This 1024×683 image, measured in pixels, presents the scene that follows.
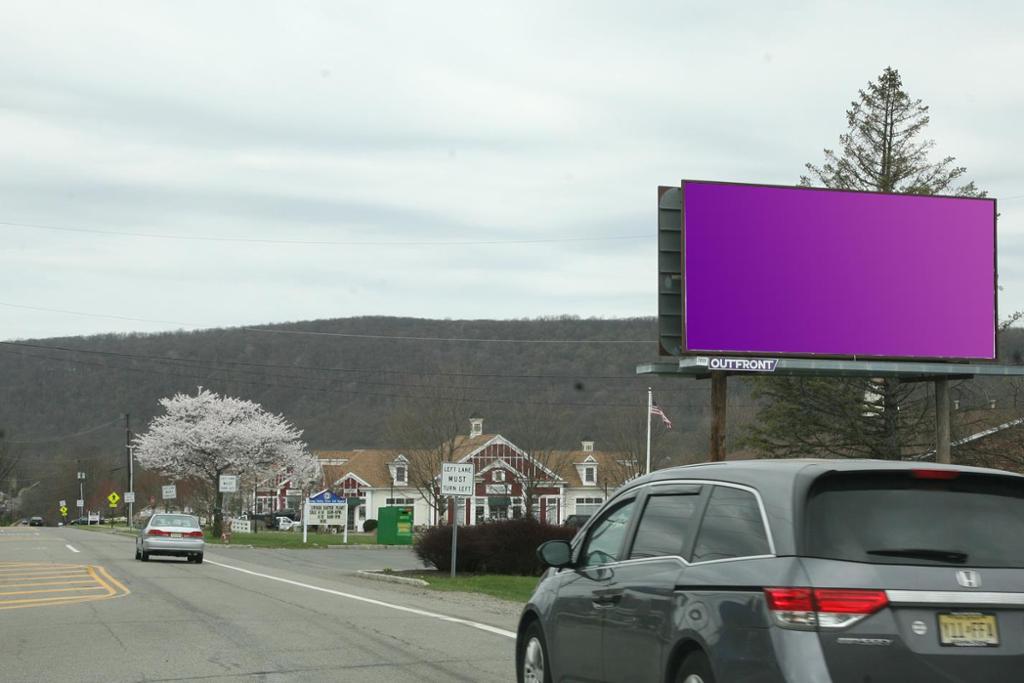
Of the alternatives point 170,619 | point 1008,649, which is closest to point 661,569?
point 1008,649

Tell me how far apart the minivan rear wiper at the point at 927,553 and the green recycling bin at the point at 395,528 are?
49.0 metres

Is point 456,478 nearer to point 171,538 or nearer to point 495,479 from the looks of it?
point 171,538

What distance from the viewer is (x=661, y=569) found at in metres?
6.57

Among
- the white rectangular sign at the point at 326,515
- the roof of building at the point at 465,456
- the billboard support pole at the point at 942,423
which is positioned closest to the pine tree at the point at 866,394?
the billboard support pole at the point at 942,423

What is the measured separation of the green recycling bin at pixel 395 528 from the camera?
177ft

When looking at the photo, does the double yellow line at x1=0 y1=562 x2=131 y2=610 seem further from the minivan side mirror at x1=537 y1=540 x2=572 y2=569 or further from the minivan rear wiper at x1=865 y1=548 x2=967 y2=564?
the minivan rear wiper at x1=865 y1=548 x2=967 y2=564

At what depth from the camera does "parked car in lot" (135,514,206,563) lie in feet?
109

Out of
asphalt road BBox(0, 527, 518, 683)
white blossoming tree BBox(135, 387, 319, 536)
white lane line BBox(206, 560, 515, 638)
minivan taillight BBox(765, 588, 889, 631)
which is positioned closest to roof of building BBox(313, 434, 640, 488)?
white blossoming tree BBox(135, 387, 319, 536)

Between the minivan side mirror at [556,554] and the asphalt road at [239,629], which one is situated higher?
the minivan side mirror at [556,554]

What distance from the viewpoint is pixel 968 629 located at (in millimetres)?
5363

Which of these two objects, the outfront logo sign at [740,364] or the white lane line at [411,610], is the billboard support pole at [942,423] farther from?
the white lane line at [411,610]

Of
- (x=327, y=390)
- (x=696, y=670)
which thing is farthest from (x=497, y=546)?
(x=327, y=390)

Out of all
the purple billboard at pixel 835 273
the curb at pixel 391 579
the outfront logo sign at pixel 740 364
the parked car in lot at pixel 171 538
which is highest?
the purple billboard at pixel 835 273

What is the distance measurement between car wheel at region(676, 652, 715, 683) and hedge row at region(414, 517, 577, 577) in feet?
76.0
